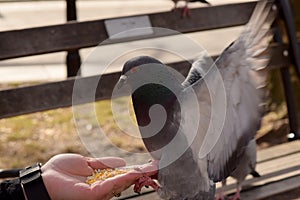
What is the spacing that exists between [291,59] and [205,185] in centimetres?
170

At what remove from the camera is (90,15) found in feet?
31.2

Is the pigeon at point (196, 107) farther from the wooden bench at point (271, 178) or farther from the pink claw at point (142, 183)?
the wooden bench at point (271, 178)

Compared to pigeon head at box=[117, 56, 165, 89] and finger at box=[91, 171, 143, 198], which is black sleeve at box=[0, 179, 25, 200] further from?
pigeon head at box=[117, 56, 165, 89]

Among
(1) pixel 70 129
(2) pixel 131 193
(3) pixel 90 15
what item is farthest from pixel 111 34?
(3) pixel 90 15

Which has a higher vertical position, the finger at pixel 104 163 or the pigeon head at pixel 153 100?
the pigeon head at pixel 153 100

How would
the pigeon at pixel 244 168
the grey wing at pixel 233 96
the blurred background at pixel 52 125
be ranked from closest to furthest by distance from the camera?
the grey wing at pixel 233 96 → the pigeon at pixel 244 168 → the blurred background at pixel 52 125

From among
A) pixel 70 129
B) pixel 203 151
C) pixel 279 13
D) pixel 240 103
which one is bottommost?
pixel 70 129

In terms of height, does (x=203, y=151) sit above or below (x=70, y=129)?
above

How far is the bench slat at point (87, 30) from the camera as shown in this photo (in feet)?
10.0

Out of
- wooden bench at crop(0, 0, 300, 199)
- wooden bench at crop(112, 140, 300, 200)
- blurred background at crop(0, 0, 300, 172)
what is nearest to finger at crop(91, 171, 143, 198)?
wooden bench at crop(112, 140, 300, 200)

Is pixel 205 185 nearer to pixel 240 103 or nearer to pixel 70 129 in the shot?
pixel 240 103

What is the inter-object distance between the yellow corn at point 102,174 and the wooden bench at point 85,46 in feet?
3.06

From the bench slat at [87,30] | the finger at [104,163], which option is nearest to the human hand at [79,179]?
the finger at [104,163]

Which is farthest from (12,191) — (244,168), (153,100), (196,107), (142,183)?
(244,168)
